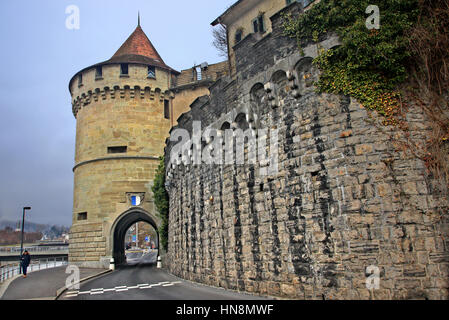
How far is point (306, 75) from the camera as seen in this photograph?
8.38 meters

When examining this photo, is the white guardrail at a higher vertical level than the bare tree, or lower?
lower

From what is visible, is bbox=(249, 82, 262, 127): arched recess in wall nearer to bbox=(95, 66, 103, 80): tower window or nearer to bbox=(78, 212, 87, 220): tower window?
bbox=(95, 66, 103, 80): tower window

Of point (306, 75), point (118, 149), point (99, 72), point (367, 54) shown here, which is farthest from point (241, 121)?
point (99, 72)

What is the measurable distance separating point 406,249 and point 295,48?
17.4ft

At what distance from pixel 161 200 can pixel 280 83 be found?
48.1 ft

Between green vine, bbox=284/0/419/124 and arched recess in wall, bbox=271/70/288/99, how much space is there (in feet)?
3.27

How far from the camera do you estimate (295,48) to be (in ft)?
28.1

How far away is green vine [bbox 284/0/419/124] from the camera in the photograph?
7250 mm

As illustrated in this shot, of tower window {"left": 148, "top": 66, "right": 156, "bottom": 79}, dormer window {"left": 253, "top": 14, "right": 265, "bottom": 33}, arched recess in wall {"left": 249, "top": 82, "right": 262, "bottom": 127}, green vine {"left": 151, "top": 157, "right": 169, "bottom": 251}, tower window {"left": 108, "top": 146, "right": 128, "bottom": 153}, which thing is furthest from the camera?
tower window {"left": 148, "top": 66, "right": 156, "bottom": 79}

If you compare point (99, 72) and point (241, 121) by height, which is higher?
point (99, 72)

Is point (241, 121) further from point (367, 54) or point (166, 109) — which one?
point (166, 109)

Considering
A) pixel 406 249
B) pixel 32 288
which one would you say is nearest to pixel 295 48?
pixel 406 249

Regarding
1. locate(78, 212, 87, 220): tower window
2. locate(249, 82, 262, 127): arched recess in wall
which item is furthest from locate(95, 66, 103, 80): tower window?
locate(249, 82, 262, 127): arched recess in wall
